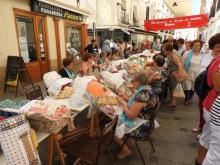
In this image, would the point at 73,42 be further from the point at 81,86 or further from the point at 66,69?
the point at 81,86

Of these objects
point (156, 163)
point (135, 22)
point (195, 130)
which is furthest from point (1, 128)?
point (135, 22)

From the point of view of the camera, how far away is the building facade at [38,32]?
16.4 feet

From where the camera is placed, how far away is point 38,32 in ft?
20.5

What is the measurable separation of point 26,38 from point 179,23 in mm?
8353

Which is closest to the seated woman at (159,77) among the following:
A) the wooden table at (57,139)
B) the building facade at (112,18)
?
the wooden table at (57,139)

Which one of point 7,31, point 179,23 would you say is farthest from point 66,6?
point 179,23

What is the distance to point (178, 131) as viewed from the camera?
313cm

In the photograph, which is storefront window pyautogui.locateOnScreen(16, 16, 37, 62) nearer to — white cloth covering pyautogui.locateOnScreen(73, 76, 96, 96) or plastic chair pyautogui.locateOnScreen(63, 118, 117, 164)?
white cloth covering pyautogui.locateOnScreen(73, 76, 96, 96)

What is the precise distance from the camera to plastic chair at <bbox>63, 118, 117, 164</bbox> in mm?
1739

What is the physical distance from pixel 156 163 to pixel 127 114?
896 millimetres

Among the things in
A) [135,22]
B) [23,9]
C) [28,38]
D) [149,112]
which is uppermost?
[135,22]

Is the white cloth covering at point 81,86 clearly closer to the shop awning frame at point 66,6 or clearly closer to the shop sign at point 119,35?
the shop awning frame at point 66,6

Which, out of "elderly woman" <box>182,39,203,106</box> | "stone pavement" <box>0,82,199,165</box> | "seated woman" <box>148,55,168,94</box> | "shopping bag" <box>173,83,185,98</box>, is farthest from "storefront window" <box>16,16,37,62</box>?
"elderly woman" <box>182,39,203,106</box>

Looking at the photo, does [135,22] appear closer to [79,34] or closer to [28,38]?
[79,34]
